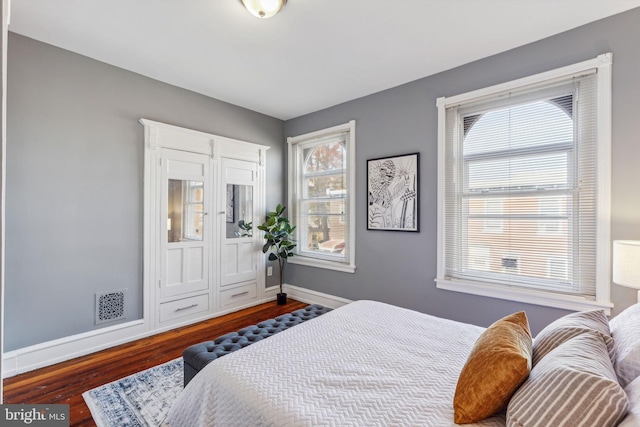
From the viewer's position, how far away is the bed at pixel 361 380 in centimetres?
103

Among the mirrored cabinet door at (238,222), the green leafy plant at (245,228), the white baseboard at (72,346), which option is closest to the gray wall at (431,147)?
the mirrored cabinet door at (238,222)

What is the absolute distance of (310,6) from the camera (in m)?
2.08

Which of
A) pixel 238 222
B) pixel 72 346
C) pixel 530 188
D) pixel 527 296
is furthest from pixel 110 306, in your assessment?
pixel 530 188

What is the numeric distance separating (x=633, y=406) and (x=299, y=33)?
272 cm

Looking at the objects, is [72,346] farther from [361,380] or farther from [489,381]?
[489,381]

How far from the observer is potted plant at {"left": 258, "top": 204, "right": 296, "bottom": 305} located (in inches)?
161

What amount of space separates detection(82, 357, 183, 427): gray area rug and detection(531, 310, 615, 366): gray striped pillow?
2125 mm

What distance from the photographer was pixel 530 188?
99.4 inches

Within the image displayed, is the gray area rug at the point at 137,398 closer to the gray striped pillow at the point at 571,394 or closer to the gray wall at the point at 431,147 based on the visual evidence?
the gray striped pillow at the point at 571,394

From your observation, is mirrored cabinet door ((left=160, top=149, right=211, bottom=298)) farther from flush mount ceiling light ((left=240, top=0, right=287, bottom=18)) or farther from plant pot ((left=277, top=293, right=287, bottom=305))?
flush mount ceiling light ((left=240, top=0, right=287, bottom=18))

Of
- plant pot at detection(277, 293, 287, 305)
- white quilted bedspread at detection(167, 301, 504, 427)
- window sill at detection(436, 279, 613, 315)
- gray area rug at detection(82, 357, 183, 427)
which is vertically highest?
window sill at detection(436, 279, 613, 315)

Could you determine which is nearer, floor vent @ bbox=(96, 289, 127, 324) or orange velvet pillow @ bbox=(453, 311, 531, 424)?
orange velvet pillow @ bbox=(453, 311, 531, 424)

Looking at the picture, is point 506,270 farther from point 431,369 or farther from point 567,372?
point 567,372

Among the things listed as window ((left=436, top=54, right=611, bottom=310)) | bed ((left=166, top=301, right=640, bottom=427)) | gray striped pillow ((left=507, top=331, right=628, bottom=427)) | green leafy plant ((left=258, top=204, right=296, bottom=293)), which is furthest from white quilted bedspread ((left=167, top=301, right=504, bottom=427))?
green leafy plant ((left=258, top=204, right=296, bottom=293))
